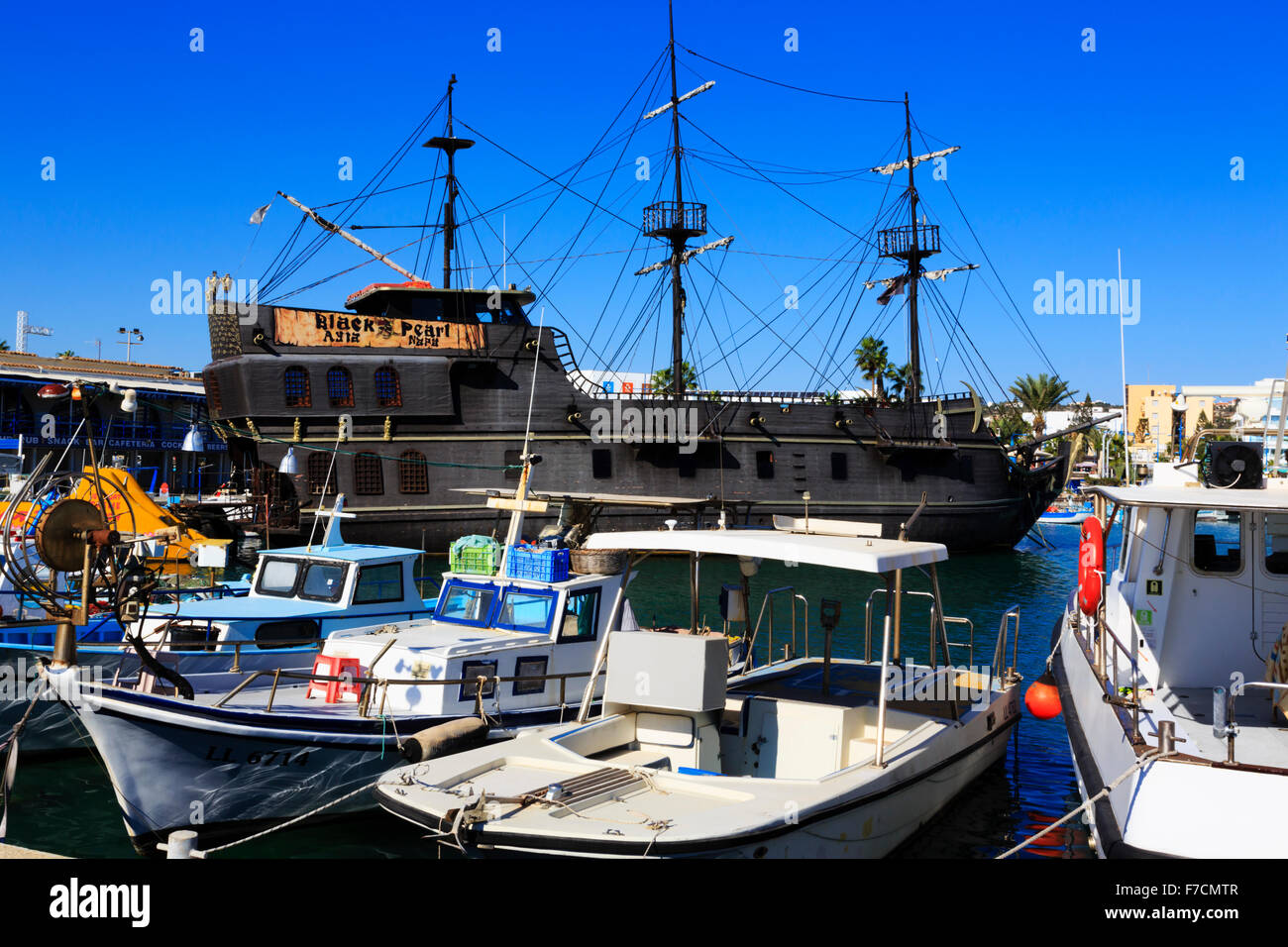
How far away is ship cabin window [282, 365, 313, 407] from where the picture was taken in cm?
3544

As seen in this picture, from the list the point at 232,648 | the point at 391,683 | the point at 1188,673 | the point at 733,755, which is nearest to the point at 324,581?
the point at 232,648

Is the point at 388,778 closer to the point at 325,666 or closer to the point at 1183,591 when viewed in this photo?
the point at 325,666

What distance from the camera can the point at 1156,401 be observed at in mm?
82938

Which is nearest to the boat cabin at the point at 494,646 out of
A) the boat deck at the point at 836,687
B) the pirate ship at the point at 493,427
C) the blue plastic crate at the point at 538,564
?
the blue plastic crate at the point at 538,564

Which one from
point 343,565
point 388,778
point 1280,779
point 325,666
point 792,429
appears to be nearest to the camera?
point 1280,779

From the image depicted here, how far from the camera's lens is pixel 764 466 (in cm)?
4025

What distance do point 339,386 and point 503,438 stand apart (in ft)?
20.2

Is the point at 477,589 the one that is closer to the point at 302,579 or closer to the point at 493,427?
the point at 302,579

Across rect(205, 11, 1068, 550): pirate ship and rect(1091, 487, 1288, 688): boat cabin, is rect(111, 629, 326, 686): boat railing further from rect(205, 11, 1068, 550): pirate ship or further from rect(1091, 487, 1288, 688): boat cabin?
rect(205, 11, 1068, 550): pirate ship

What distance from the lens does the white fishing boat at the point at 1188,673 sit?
24.8 ft

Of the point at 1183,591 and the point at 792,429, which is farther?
the point at 792,429

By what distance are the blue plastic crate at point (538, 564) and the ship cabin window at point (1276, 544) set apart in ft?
26.4
